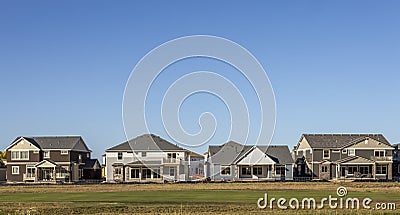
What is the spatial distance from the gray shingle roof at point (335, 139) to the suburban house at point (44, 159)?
111 ft

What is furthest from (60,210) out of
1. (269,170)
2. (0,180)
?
(0,180)

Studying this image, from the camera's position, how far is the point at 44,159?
93000 mm

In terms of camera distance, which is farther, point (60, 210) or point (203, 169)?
point (203, 169)

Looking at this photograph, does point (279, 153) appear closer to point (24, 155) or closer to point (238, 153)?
point (238, 153)

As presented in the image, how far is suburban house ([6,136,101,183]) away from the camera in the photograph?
90.8m

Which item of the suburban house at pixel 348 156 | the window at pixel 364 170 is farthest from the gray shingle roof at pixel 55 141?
the window at pixel 364 170

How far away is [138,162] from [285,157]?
21.3 metres

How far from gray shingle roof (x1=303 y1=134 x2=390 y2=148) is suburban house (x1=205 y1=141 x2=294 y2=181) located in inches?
156

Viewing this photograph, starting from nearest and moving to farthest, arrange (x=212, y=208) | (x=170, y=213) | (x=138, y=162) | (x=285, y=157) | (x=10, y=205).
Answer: (x=170, y=213) < (x=212, y=208) < (x=10, y=205) < (x=138, y=162) < (x=285, y=157)

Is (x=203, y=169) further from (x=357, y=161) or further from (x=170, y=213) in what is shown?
(x=170, y=213)

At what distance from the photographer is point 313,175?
9231 cm

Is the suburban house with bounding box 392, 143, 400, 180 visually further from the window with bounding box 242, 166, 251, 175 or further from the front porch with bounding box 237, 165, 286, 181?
the window with bounding box 242, 166, 251, 175

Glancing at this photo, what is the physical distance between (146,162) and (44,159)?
16.2 m

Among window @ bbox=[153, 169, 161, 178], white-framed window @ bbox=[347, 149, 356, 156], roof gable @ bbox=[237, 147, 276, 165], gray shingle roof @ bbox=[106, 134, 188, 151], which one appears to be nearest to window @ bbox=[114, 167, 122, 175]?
gray shingle roof @ bbox=[106, 134, 188, 151]
